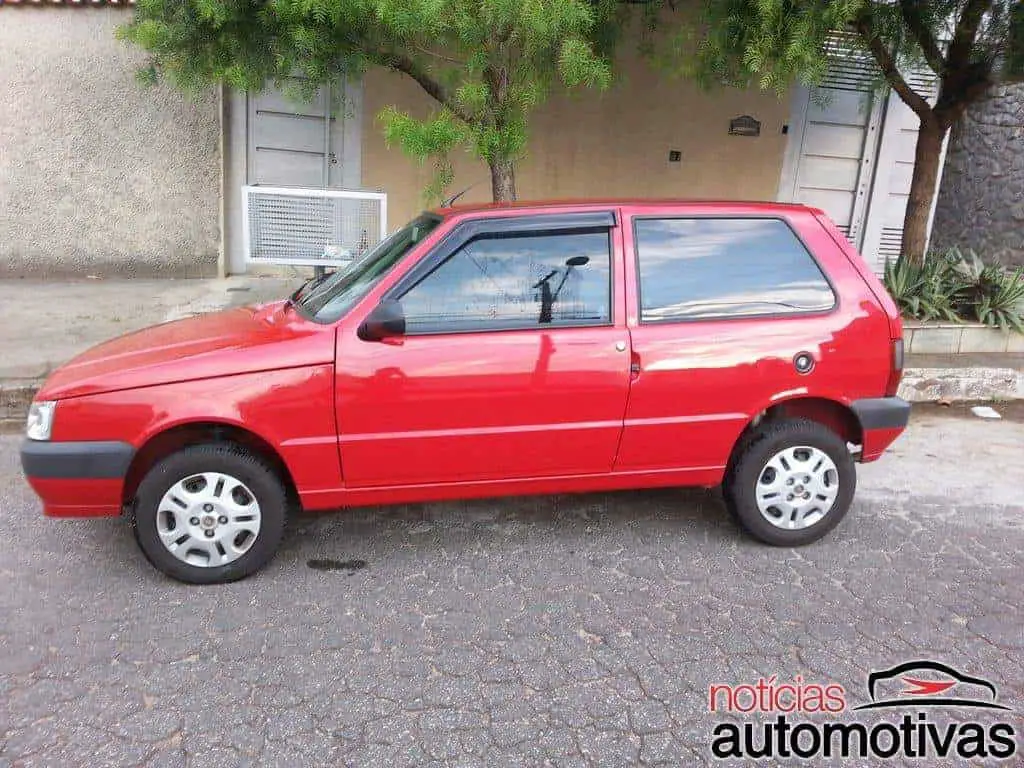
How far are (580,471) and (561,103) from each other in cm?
770

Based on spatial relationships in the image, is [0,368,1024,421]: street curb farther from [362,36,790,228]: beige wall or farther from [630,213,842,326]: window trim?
[362,36,790,228]: beige wall

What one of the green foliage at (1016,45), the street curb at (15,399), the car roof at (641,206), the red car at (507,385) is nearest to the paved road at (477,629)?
the red car at (507,385)

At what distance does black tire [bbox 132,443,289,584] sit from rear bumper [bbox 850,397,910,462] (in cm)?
281

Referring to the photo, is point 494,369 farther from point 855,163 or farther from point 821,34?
point 855,163

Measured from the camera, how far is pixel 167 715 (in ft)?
8.61

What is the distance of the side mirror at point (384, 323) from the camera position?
10.8 ft

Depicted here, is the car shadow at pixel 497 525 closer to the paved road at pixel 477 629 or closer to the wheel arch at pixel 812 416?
the paved road at pixel 477 629

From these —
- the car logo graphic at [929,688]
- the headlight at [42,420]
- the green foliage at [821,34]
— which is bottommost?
the car logo graphic at [929,688]

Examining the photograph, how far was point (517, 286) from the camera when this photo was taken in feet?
11.6

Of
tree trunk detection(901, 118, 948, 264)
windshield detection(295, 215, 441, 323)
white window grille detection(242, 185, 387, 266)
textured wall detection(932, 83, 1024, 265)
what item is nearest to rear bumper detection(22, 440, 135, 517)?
windshield detection(295, 215, 441, 323)

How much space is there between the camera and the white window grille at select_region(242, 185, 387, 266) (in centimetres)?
663

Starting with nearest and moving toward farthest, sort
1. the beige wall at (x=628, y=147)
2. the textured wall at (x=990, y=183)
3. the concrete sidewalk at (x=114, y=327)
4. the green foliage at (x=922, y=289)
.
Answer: the concrete sidewalk at (x=114, y=327)
the green foliage at (x=922, y=289)
the beige wall at (x=628, y=147)
the textured wall at (x=990, y=183)

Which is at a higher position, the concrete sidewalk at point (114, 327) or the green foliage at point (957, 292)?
the green foliage at point (957, 292)

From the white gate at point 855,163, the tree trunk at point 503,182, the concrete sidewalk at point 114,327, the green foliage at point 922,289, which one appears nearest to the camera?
the concrete sidewalk at point 114,327
